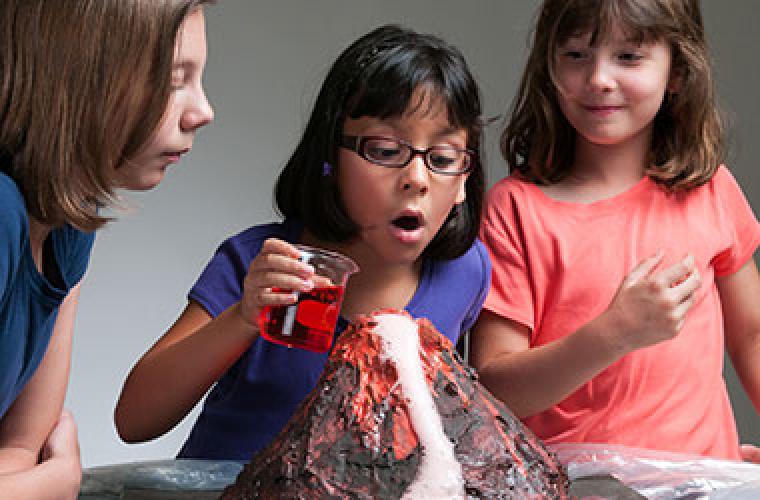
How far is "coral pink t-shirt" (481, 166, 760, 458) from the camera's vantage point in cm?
176

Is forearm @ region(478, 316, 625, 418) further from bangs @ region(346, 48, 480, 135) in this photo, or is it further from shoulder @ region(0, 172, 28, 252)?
shoulder @ region(0, 172, 28, 252)

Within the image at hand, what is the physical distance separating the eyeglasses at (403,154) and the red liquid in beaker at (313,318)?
0.79ft

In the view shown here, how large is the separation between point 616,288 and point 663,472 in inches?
16.6

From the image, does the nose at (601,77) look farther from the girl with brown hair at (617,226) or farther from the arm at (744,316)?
the arm at (744,316)

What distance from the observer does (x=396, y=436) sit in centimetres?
112

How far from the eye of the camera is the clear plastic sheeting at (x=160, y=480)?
1369 millimetres

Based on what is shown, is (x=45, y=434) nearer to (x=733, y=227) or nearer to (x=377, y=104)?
(x=377, y=104)

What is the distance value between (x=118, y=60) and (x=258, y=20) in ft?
7.17

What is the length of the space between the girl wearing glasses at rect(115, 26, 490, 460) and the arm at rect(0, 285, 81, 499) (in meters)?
0.14

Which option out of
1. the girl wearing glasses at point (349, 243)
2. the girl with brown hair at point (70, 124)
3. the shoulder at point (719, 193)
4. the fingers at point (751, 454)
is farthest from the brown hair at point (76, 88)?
the fingers at point (751, 454)

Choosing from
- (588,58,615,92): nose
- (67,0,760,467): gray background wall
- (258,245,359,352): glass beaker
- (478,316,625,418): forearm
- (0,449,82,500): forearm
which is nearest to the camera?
(0,449,82,500): forearm

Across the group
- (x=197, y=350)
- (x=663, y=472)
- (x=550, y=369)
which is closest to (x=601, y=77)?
(x=550, y=369)

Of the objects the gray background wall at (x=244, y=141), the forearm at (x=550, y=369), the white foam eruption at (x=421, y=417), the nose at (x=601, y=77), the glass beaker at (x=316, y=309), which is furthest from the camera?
the gray background wall at (x=244, y=141)

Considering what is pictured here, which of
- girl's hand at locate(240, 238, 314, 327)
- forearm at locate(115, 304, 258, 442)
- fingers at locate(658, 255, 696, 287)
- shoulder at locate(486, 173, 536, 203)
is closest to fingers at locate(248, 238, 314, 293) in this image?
girl's hand at locate(240, 238, 314, 327)
